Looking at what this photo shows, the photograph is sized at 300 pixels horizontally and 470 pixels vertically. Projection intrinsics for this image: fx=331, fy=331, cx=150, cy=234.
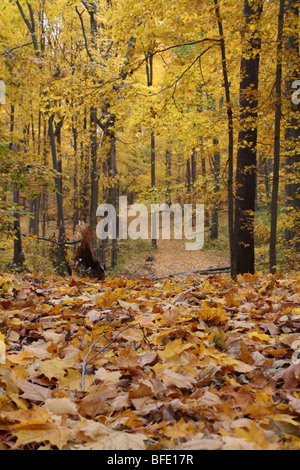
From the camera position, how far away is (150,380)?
4.75ft

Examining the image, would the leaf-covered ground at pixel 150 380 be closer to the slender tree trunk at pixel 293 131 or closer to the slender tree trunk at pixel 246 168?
the slender tree trunk at pixel 246 168

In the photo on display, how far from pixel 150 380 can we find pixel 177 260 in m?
16.5

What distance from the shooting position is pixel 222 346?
193 centimetres

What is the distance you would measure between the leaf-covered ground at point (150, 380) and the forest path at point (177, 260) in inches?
468

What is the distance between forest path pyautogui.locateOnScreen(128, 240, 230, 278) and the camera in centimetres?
1551

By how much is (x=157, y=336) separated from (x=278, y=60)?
15.3ft

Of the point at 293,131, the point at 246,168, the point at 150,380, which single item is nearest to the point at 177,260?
the point at 293,131

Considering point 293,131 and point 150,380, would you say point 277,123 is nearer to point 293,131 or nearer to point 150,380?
point 150,380

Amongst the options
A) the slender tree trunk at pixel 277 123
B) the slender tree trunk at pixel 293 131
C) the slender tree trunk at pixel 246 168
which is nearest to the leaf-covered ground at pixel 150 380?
the slender tree trunk at pixel 277 123

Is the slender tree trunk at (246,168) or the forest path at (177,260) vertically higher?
the slender tree trunk at (246,168)

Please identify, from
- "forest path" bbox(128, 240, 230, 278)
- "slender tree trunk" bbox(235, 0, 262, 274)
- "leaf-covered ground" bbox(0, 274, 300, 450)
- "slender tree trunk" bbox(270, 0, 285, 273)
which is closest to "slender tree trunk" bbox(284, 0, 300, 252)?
"slender tree trunk" bbox(270, 0, 285, 273)

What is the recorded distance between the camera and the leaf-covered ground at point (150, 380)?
1.06m

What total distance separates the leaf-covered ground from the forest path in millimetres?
11893
